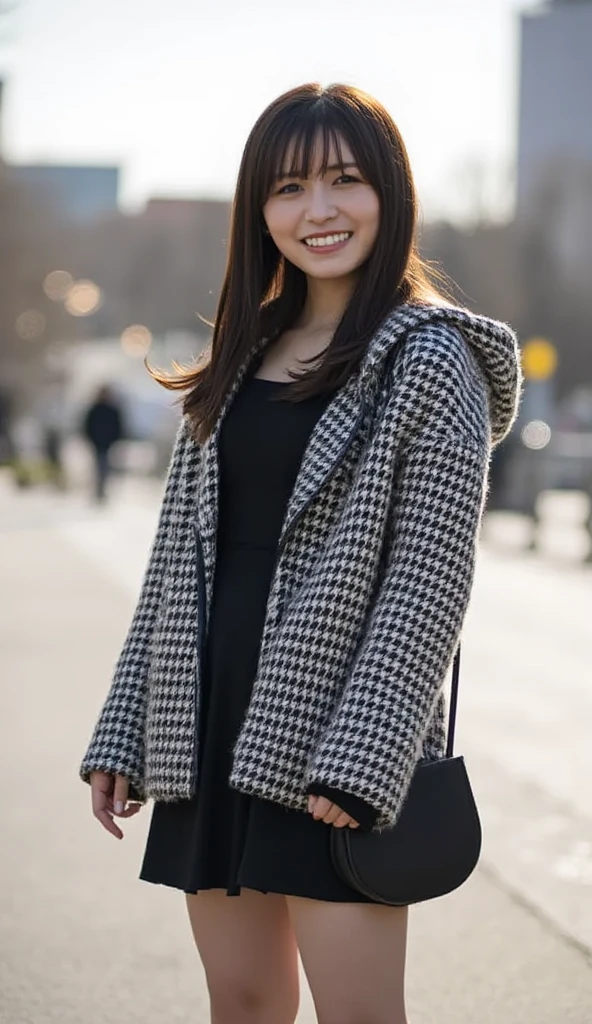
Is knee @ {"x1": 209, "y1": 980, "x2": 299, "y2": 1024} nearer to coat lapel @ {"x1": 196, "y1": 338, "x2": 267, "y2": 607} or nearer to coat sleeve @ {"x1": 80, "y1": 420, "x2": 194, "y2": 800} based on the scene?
coat sleeve @ {"x1": 80, "y1": 420, "x2": 194, "y2": 800}

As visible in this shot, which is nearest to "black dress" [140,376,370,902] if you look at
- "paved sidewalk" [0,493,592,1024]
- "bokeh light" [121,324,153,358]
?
"paved sidewalk" [0,493,592,1024]

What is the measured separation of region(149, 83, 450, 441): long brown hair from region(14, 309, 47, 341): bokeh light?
55706mm

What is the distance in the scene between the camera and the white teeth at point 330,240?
10.6ft

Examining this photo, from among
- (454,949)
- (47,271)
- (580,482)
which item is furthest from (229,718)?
(47,271)

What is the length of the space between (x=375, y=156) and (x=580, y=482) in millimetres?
28279

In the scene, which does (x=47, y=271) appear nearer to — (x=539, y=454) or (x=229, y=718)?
(x=539, y=454)

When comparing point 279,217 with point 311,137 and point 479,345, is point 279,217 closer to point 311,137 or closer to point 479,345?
point 311,137

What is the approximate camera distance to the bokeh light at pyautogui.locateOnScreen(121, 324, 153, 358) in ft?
269

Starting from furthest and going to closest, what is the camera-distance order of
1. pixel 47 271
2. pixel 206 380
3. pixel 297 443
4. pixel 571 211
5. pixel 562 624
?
pixel 571 211 < pixel 47 271 < pixel 562 624 < pixel 206 380 < pixel 297 443

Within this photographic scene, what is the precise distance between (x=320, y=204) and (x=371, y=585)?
687 mm

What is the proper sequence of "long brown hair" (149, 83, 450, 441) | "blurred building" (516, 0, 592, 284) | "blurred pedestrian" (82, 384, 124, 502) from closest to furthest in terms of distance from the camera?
"long brown hair" (149, 83, 450, 441) < "blurred pedestrian" (82, 384, 124, 502) < "blurred building" (516, 0, 592, 284)

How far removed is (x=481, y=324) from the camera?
316 centimetres

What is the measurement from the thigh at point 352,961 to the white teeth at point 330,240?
1.14 meters

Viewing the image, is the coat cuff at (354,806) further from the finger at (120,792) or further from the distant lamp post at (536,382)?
the distant lamp post at (536,382)
